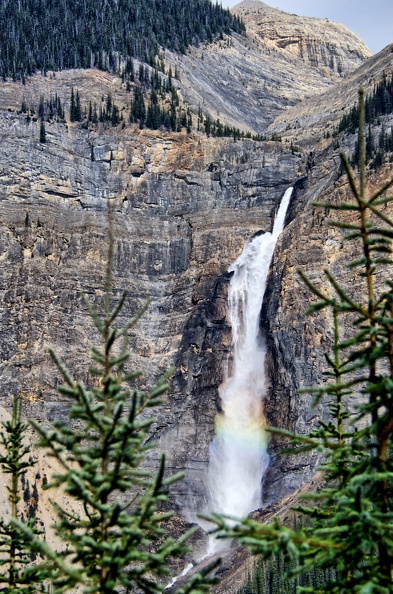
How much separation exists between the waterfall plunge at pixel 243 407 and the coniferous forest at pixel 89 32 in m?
51.0

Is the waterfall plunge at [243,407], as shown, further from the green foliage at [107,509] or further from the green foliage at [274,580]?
the green foliage at [107,509]

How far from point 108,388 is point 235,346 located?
3841 inches

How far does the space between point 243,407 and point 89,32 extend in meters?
84.6

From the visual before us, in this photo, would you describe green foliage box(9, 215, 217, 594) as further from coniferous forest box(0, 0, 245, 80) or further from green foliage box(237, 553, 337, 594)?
coniferous forest box(0, 0, 245, 80)

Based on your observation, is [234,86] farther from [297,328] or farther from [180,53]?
[297,328]

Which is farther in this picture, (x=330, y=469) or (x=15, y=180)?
A: (x=15, y=180)

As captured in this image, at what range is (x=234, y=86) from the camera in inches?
7313

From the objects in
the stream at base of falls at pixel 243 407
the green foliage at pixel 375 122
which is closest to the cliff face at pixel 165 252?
the stream at base of falls at pixel 243 407

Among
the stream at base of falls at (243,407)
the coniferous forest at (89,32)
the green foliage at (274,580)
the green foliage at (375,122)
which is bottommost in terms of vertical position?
the green foliage at (274,580)

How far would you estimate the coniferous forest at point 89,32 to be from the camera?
150 metres

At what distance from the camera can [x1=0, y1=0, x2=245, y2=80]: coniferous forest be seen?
150375 mm

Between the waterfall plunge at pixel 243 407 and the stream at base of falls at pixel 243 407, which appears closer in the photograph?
the stream at base of falls at pixel 243 407

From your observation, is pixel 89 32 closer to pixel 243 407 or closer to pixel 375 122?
pixel 375 122

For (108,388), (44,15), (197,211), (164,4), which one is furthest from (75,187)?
(108,388)
